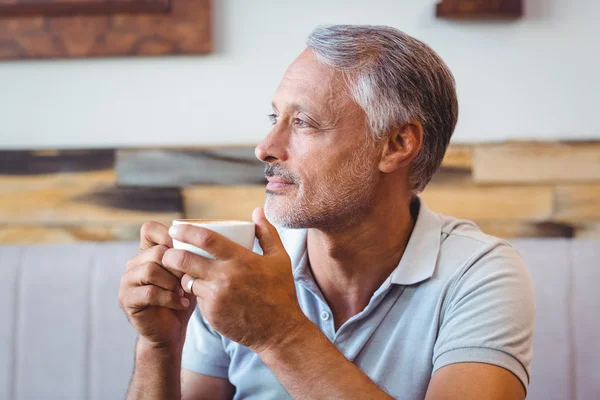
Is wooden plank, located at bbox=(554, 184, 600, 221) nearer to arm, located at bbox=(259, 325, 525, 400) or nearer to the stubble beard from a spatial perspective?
the stubble beard

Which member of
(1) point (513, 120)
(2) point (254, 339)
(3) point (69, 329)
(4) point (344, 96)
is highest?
(4) point (344, 96)

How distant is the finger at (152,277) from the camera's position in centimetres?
100

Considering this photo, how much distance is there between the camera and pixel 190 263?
0.91 m

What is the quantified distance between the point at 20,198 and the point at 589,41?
63.2 inches

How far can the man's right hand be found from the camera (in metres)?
1.01

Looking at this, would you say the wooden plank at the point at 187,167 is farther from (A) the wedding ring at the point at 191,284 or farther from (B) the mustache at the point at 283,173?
(A) the wedding ring at the point at 191,284

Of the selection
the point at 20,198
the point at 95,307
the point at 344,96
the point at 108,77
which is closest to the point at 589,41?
the point at 344,96

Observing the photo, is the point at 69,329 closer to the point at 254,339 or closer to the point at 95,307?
the point at 95,307

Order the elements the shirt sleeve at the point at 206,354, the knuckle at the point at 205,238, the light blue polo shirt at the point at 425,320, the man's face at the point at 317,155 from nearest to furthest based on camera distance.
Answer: the knuckle at the point at 205,238 → the light blue polo shirt at the point at 425,320 → the man's face at the point at 317,155 → the shirt sleeve at the point at 206,354

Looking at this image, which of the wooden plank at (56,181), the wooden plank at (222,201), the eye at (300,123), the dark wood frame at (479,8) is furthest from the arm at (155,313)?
the dark wood frame at (479,8)

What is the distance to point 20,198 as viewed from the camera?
1.84 m

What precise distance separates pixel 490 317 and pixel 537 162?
781mm

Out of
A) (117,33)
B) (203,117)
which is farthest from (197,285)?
(117,33)

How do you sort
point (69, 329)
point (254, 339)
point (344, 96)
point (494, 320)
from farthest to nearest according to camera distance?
1. point (69, 329)
2. point (344, 96)
3. point (494, 320)
4. point (254, 339)
